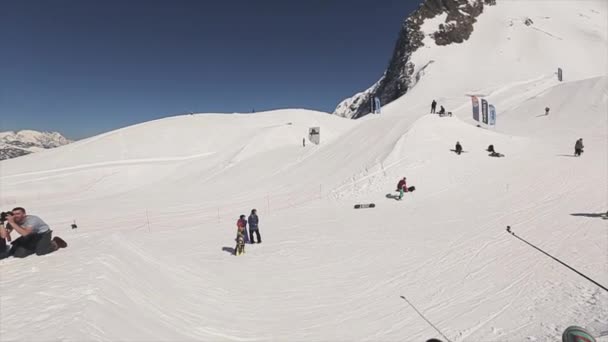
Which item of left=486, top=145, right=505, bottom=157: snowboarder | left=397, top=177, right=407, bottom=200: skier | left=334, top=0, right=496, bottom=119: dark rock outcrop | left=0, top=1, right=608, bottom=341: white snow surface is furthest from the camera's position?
left=334, top=0, right=496, bottom=119: dark rock outcrop

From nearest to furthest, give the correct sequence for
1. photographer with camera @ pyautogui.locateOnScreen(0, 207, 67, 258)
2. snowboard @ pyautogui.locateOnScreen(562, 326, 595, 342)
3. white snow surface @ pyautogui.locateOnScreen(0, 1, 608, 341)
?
snowboard @ pyautogui.locateOnScreen(562, 326, 595, 342) < white snow surface @ pyautogui.locateOnScreen(0, 1, 608, 341) < photographer with camera @ pyautogui.locateOnScreen(0, 207, 67, 258)

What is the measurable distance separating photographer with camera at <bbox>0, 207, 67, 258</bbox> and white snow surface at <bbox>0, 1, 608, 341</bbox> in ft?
0.59

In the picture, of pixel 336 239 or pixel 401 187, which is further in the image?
pixel 401 187

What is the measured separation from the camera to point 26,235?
5.29m

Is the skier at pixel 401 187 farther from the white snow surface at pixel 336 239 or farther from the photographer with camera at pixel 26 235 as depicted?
the photographer with camera at pixel 26 235

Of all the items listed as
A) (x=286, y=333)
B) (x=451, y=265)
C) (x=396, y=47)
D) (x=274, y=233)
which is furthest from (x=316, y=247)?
(x=396, y=47)

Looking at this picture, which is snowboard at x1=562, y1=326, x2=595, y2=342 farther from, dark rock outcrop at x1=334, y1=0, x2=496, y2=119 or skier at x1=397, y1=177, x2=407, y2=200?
dark rock outcrop at x1=334, y1=0, x2=496, y2=119

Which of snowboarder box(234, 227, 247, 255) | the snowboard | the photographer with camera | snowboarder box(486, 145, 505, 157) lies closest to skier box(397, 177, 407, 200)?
snowboarder box(234, 227, 247, 255)

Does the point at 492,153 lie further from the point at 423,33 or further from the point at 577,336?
the point at 423,33

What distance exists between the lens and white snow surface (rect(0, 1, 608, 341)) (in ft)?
15.5

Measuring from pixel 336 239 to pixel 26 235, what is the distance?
26.6 feet

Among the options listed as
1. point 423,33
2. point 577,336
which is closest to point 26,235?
point 577,336

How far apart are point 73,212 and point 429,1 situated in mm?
117618

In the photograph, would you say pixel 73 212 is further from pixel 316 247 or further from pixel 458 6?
pixel 458 6
